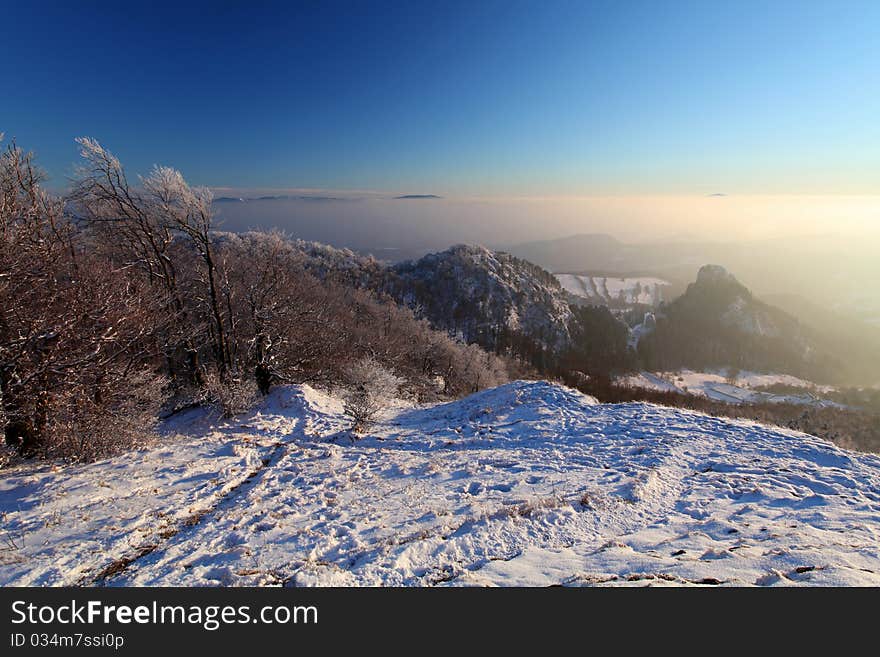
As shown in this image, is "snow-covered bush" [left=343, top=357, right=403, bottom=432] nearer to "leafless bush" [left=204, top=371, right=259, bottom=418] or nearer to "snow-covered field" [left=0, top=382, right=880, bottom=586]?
"snow-covered field" [left=0, top=382, right=880, bottom=586]

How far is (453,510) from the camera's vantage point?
791 cm

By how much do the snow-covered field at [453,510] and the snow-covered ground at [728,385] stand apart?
9872 cm

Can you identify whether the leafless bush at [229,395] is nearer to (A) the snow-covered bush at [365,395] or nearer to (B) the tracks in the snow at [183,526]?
Answer: (B) the tracks in the snow at [183,526]

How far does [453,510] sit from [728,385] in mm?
143510

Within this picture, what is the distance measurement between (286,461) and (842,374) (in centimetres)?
21303

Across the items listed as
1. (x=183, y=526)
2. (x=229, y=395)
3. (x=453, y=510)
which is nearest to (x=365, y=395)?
(x=229, y=395)

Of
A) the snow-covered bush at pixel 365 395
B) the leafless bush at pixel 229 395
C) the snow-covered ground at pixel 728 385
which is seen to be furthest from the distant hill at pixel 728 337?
the leafless bush at pixel 229 395

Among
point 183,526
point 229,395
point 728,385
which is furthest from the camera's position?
point 728,385

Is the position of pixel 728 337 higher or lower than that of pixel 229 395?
lower

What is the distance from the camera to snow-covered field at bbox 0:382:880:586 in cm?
529

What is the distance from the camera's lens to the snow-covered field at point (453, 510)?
17.4 ft

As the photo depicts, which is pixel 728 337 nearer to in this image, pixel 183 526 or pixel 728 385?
pixel 728 385

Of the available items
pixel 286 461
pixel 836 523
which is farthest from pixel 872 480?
pixel 286 461

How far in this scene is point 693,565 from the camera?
4.98 metres
